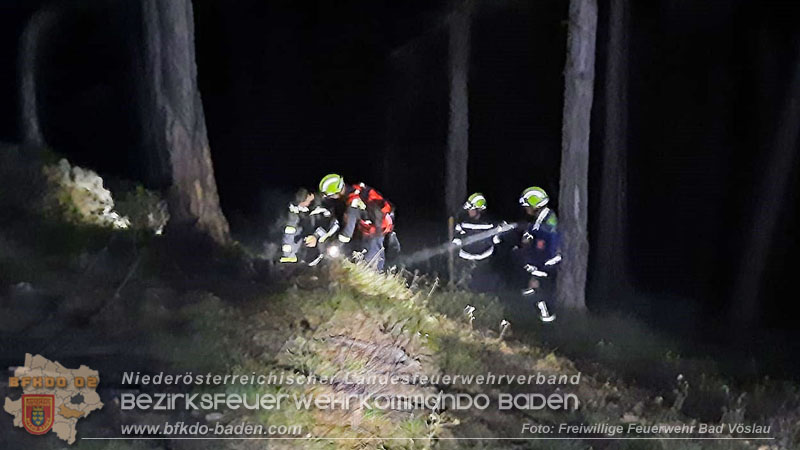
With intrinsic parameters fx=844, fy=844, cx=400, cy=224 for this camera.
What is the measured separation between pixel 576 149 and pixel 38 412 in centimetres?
819

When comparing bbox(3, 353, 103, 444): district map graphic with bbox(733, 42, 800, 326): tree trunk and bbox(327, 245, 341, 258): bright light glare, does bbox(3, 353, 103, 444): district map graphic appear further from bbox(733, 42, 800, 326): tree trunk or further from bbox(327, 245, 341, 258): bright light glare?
bbox(733, 42, 800, 326): tree trunk

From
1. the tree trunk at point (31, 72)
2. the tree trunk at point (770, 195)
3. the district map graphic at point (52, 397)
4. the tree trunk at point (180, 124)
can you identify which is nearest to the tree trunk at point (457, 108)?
the tree trunk at point (770, 195)

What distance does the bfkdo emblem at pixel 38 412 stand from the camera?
15.7ft

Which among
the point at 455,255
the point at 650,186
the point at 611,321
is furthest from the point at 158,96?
the point at 650,186

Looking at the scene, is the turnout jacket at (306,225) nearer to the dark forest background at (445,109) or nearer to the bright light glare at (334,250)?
the bright light glare at (334,250)


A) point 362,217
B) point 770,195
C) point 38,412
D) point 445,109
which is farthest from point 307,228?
point 445,109

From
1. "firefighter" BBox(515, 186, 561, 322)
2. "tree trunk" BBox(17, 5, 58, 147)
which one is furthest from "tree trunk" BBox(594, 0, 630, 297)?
"tree trunk" BBox(17, 5, 58, 147)

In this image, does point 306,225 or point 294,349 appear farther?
point 306,225

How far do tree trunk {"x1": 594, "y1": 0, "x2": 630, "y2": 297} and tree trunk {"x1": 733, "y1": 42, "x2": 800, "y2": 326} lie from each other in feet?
A: 7.73

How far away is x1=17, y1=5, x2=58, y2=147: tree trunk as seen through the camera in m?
13.1

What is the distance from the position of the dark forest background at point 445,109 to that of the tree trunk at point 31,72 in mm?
896

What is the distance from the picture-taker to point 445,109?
2617cm

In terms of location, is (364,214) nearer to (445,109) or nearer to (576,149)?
(576,149)

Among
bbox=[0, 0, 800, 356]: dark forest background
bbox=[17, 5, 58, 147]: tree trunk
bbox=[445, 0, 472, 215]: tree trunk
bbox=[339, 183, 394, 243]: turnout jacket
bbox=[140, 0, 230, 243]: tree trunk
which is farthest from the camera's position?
bbox=[0, 0, 800, 356]: dark forest background
